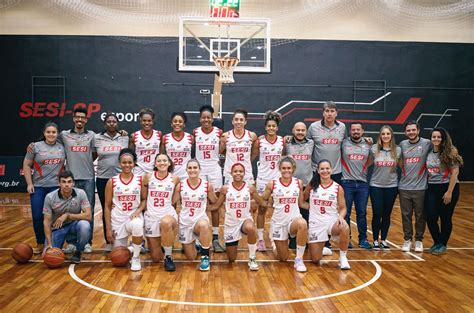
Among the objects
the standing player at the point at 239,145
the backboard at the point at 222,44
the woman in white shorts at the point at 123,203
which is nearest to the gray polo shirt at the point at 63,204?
the woman in white shorts at the point at 123,203

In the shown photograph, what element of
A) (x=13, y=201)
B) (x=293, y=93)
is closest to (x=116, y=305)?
(x=13, y=201)

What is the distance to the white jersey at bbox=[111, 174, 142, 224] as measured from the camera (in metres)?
5.54

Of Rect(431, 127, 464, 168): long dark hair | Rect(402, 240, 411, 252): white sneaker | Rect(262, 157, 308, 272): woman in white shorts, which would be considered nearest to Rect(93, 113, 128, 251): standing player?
Rect(262, 157, 308, 272): woman in white shorts

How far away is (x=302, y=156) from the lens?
623 centimetres

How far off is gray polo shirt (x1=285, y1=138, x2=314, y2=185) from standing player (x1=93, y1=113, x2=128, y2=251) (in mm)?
2206

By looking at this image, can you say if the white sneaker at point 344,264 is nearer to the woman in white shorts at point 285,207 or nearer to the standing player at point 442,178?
the woman in white shorts at point 285,207

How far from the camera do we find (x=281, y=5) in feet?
46.2

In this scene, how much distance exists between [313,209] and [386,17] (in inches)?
419

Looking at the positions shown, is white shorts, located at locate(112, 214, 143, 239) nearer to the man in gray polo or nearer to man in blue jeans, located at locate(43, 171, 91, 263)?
man in blue jeans, located at locate(43, 171, 91, 263)

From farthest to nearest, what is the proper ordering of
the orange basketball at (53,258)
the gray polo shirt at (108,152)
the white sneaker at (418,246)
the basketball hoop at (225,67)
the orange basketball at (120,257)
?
1. the basketball hoop at (225,67)
2. the white sneaker at (418,246)
3. the gray polo shirt at (108,152)
4. the orange basketball at (120,257)
5. the orange basketball at (53,258)

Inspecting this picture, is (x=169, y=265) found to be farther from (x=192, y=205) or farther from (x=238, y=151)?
(x=238, y=151)

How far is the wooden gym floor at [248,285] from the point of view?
419 cm

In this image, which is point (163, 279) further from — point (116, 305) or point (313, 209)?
point (313, 209)

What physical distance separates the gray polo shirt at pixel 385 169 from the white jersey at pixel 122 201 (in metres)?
3.10
